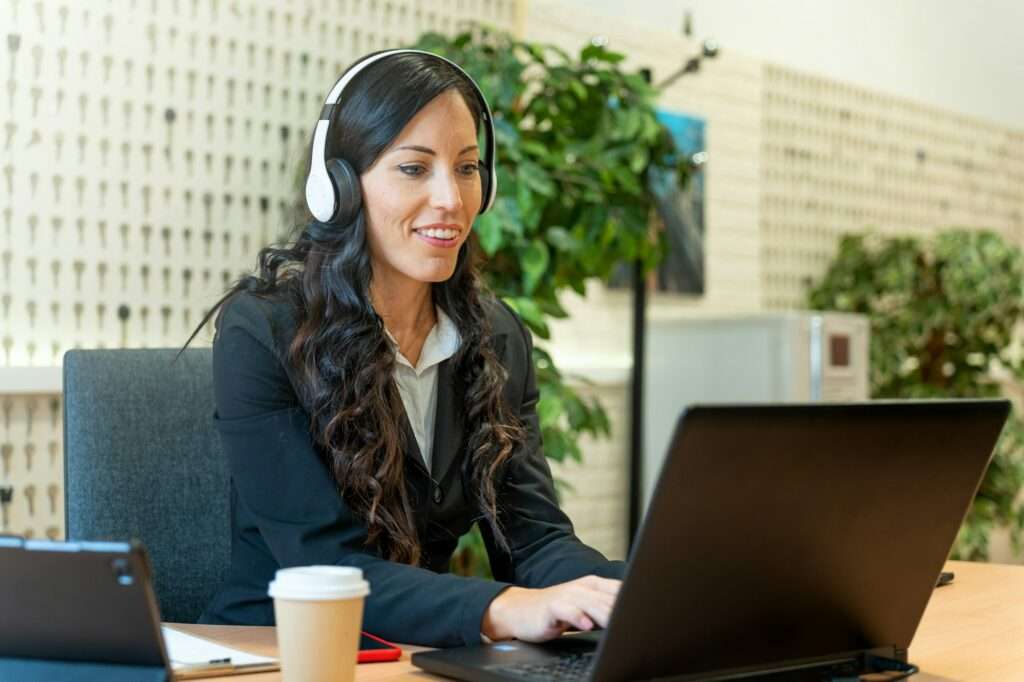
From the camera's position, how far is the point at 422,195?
1.67 metres

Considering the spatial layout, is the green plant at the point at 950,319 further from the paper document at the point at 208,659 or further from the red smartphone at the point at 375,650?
the paper document at the point at 208,659

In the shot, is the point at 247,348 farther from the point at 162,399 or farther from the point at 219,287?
the point at 219,287

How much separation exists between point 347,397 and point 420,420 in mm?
166

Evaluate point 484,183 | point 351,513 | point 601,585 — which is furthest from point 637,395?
point 601,585

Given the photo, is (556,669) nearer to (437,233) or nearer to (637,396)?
(437,233)

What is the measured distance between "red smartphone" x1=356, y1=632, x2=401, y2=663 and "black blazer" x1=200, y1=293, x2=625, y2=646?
0.02 metres

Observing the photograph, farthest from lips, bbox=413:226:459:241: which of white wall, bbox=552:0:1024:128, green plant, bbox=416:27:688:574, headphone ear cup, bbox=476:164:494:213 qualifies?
white wall, bbox=552:0:1024:128

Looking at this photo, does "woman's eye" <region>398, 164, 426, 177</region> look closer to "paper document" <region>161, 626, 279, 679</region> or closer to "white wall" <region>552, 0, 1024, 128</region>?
"paper document" <region>161, 626, 279, 679</region>

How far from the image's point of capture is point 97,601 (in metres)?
0.94

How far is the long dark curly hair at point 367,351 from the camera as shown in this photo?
5.04 ft

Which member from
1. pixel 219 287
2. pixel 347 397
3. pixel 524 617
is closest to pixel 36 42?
pixel 219 287

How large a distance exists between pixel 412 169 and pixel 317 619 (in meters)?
0.79

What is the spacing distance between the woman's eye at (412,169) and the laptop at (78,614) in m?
0.83

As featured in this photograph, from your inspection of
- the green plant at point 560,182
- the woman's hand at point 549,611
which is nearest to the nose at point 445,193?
the woman's hand at point 549,611
